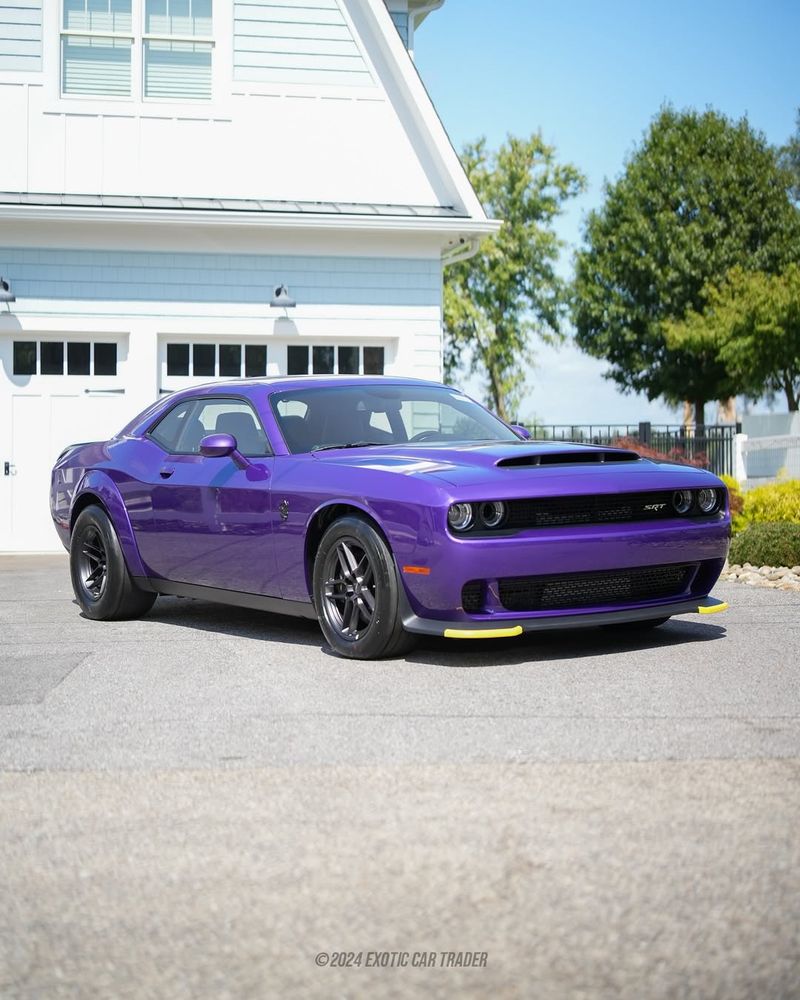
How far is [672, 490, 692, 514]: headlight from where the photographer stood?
7.38 meters

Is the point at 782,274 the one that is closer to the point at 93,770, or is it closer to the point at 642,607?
the point at 642,607

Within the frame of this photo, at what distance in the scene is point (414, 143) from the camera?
16.6 meters

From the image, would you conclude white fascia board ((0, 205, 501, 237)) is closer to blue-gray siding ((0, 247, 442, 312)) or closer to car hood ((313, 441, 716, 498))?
blue-gray siding ((0, 247, 442, 312))

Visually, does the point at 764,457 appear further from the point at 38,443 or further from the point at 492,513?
the point at 492,513

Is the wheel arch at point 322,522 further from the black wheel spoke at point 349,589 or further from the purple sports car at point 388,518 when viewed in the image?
the black wheel spoke at point 349,589

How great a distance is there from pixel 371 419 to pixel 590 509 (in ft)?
5.77

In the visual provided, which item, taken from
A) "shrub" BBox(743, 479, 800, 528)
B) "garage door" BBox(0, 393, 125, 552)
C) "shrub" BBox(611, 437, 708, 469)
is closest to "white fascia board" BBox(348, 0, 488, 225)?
"shrub" BBox(611, 437, 708, 469)

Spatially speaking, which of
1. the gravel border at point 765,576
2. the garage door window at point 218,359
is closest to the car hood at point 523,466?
the gravel border at point 765,576

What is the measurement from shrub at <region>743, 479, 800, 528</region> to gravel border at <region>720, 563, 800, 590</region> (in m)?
1.82

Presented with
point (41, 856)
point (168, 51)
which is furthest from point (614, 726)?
point (168, 51)

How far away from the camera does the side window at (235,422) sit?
8.22m

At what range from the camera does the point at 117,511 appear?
9.09 m

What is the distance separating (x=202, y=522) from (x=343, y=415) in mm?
1023

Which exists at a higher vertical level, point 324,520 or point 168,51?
point 168,51
